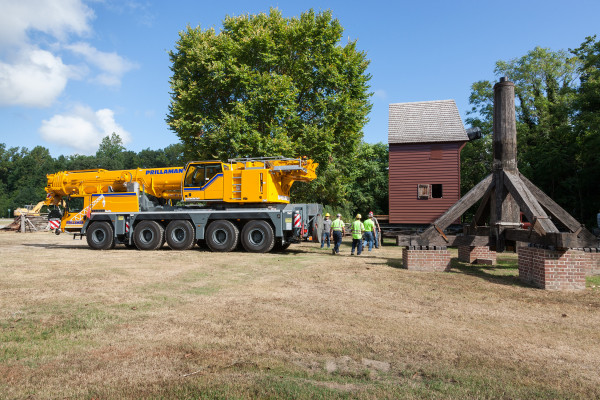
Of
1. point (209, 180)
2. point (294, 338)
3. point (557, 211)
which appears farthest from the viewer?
point (209, 180)

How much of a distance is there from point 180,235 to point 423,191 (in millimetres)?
12085

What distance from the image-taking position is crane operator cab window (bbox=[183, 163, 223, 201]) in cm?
1511

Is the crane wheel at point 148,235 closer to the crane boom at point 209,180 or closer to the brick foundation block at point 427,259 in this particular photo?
the crane boom at point 209,180

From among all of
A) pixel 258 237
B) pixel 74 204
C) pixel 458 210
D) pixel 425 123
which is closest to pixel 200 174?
pixel 258 237

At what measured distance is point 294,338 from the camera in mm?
4699

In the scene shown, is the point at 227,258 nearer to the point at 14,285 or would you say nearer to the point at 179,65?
the point at 14,285

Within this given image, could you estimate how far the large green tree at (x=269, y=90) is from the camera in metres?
21.8

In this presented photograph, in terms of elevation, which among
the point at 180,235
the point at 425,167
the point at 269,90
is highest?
the point at 269,90

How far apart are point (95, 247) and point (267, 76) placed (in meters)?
11.9

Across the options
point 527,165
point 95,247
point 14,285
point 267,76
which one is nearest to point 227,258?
point 14,285

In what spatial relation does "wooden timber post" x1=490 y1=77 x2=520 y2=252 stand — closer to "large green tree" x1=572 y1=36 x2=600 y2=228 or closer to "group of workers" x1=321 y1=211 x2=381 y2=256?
"group of workers" x1=321 y1=211 x2=381 y2=256

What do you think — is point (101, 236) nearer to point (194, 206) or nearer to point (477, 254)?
point (194, 206)

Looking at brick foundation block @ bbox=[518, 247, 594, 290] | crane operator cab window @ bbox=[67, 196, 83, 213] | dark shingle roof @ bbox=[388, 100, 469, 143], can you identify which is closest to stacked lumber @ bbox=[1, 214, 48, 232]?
crane operator cab window @ bbox=[67, 196, 83, 213]

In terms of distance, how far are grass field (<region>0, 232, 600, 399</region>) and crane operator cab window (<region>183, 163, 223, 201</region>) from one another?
6640mm
